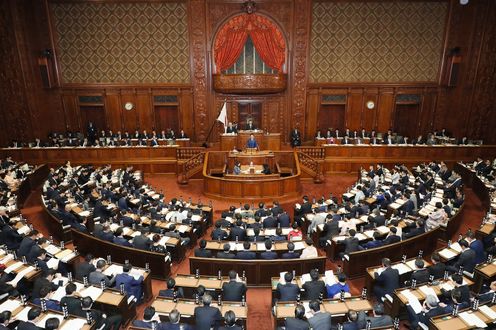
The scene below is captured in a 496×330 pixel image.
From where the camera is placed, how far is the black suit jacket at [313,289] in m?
6.89

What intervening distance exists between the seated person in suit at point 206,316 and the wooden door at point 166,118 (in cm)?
1551

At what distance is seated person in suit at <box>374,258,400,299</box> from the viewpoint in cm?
729

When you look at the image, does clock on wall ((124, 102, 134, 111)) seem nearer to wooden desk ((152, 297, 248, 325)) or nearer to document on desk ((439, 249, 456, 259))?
wooden desk ((152, 297, 248, 325))

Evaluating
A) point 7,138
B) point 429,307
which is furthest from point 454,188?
point 7,138

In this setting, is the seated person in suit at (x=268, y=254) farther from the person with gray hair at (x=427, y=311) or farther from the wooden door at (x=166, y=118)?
the wooden door at (x=166, y=118)

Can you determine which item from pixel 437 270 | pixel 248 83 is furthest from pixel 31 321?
pixel 248 83

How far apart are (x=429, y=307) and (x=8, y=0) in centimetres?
2127

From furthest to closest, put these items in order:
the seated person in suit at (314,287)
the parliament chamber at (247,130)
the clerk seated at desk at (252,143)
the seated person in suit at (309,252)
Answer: the clerk seated at desk at (252,143), the parliament chamber at (247,130), the seated person in suit at (309,252), the seated person in suit at (314,287)

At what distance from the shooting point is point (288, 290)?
267 inches

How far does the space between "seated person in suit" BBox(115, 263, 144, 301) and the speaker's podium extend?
6.90 meters

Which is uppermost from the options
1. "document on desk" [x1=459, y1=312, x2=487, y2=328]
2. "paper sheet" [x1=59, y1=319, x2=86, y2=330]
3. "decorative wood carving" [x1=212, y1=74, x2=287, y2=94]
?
"decorative wood carving" [x1=212, y1=74, x2=287, y2=94]

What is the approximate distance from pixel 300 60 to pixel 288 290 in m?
14.8

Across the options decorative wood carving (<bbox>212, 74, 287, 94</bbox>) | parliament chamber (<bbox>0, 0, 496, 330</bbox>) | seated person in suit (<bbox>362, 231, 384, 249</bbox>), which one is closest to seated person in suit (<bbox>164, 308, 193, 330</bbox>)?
parliament chamber (<bbox>0, 0, 496, 330</bbox>)

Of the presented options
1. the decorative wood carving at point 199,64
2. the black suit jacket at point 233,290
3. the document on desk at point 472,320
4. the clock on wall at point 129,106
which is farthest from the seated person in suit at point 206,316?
the clock on wall at point 129,106
